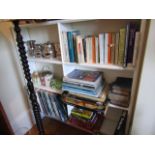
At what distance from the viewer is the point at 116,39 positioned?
95 cm

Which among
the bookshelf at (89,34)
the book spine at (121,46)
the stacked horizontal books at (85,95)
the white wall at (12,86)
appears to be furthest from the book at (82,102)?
the white wall at (12,86)

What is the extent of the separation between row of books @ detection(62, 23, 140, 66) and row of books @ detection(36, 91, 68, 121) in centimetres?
55

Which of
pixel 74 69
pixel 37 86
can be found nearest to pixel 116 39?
pixel 74 69

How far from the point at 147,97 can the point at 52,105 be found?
3.56 ft

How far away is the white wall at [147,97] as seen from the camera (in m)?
0.73

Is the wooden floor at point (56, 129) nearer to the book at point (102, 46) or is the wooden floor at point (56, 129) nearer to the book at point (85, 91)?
the book at point (85, 91)

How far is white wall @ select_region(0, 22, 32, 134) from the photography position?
142 cm

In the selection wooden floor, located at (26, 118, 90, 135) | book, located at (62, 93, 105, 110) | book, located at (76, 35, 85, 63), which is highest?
book, located at (76, 35, 85, 63)

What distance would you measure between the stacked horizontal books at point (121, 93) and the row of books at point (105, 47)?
228 mm

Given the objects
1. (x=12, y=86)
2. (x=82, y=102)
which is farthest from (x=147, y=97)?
(x=12, y=86)

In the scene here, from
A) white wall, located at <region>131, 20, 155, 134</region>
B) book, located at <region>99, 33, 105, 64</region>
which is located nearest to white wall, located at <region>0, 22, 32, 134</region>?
book, located at <region>99, 33, 105, 64</region>

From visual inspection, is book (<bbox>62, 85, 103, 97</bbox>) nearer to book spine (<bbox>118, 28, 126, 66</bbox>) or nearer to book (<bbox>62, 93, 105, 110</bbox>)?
book (<bbox>62, 93, 105, 110</bbox>)
